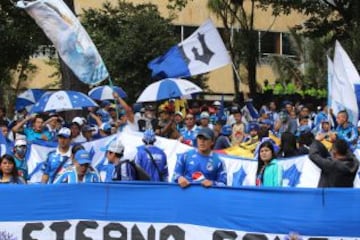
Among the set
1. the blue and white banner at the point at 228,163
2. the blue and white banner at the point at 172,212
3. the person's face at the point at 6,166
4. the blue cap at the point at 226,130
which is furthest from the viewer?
the blue cap at the point at 226,130

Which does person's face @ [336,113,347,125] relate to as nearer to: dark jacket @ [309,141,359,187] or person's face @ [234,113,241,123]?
person's face @ [234,113,241,123]

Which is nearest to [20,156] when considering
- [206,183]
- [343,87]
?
[206,183]

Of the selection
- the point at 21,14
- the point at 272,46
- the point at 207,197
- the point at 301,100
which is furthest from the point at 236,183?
the point at 272,46

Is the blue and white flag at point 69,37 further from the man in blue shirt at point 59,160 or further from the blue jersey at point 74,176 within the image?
the blue jersey at point 74,176

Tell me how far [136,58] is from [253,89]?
16.7 ft

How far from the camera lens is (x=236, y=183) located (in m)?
11.2

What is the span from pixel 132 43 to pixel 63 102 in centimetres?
1487

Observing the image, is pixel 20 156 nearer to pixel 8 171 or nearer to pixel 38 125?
pixel 8 171

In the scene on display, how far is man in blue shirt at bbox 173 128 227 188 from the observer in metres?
8.02

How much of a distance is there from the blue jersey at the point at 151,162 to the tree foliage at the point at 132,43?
19.4 metres

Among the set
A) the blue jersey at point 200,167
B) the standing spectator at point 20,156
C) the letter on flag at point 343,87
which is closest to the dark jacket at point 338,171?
the blue jersey at point 200,167

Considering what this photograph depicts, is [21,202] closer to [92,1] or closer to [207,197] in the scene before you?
[207,197]

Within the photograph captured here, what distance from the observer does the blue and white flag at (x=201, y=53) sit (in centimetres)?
1470

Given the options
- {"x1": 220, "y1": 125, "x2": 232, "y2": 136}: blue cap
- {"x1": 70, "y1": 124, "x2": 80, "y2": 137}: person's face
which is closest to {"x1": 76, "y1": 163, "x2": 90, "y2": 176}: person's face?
{"x1": 70, "y1": 124, "x2": 80, "y2": 137}: person's face
